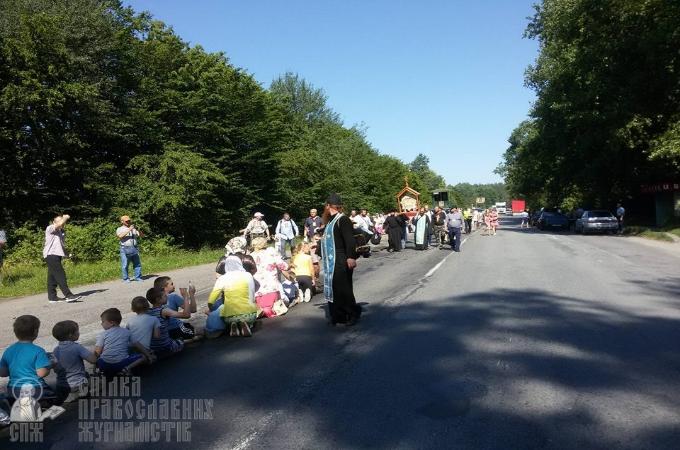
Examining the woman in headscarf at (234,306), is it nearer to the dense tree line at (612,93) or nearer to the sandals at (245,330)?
the sandals at (245,330)

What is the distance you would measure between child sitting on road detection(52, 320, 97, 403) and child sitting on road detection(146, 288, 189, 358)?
120 cm

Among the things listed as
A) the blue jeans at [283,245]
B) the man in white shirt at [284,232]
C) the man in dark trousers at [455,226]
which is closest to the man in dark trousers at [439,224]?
the man in dark trousers at [455,226]

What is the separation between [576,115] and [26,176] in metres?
31.1

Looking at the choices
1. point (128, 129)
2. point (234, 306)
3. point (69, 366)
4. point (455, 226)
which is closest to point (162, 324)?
point (234, 306)

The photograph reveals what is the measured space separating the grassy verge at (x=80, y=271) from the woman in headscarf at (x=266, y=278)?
22.0 feet

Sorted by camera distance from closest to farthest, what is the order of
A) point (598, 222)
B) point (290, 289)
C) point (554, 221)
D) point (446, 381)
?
1. point (446, 381)
2. point (290, 289)
3. point (598, 222)
4. point (554, 221)

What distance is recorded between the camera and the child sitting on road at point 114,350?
5.87 metres

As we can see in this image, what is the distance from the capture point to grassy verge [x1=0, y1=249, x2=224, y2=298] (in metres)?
13.2

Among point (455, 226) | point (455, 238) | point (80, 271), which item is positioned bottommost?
point (80, 271)

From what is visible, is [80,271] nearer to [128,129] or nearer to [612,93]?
[128,129]

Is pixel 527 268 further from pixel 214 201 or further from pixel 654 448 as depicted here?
pixel 214 201

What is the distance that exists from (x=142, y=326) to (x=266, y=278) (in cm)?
317

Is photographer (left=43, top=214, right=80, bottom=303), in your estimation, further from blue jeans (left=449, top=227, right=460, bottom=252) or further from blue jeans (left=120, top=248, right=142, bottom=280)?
blue jeans (left=449, top=227, right=460, bottom=252)

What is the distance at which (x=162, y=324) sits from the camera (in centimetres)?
720
